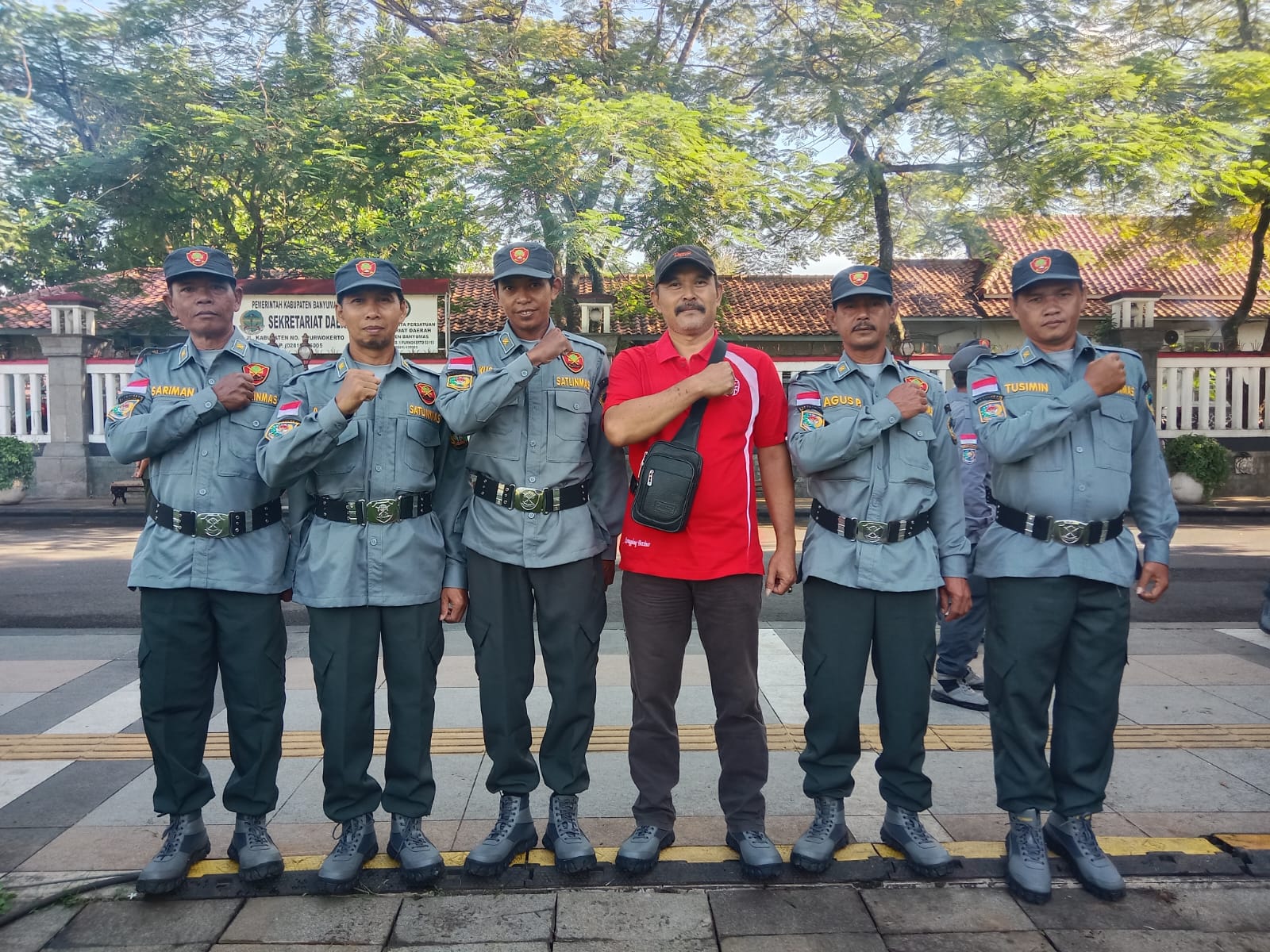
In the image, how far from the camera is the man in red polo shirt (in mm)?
2896

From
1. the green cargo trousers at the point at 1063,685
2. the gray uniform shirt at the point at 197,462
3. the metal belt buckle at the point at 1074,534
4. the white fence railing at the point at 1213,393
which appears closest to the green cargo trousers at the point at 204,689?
the gray uniform shirt at the point at 197,462

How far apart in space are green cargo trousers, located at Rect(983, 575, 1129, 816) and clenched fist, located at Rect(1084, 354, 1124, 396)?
593 mm

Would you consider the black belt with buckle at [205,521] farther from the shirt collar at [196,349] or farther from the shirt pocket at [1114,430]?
the shirt pocket at [1114,430]

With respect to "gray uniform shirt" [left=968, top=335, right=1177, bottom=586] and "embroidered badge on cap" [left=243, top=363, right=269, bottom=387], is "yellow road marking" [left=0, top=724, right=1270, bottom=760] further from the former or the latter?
"embroidered badge on cap" [left=243, top=363, right=269, bottom=387]

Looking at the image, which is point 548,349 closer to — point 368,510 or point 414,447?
point 414,447

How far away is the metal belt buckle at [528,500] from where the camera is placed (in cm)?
293

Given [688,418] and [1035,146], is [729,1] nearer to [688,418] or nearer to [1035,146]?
[1035,146]

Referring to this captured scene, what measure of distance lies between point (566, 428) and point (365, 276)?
2.62ft

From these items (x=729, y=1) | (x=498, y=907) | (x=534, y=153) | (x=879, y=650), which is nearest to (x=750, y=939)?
(x=498, y=907)

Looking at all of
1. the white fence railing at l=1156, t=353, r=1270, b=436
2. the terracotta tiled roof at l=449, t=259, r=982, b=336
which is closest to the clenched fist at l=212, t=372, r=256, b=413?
the white fence railing at l=1156, t=353, r=1270, b=436

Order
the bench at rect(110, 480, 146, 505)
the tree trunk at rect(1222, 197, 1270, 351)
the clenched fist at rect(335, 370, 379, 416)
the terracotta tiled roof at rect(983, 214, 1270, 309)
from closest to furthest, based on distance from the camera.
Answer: the clenched fist at rect(335, 370, 379, 416)
the bench at rect(110, 480, 146, 505)
the tree trunk at rect(1222, 197, 1270, 351)
the terracotta tiled roof at rect(983, 214, 1270, 309)

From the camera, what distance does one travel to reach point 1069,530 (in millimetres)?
2885

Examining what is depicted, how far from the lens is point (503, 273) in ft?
9.73

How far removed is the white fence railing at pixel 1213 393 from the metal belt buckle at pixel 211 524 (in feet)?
49.7
